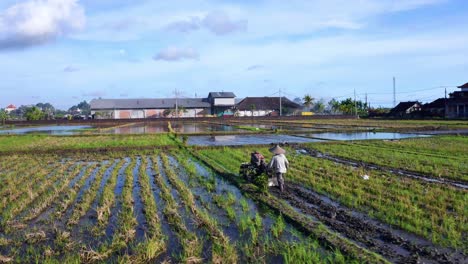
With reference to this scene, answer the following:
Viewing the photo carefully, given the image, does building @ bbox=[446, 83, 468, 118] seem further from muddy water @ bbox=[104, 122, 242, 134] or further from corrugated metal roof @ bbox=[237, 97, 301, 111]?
muddy water @ bbox=[104, 122, 242, 134]

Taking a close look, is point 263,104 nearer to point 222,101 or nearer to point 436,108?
point 222,101

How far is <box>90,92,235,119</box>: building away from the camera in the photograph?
7184 centimetres

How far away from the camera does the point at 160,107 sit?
73.5 meters

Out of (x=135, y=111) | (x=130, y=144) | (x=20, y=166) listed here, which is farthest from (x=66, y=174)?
(x=135, y=111)

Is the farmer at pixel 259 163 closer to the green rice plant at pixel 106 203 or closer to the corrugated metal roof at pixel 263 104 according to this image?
the green rice plant at pixel 106 203

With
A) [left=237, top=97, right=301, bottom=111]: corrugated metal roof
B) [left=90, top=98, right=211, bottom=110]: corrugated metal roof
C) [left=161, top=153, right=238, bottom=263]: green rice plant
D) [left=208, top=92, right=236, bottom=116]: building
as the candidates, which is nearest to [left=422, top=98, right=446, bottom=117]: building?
[left=237, top=97, right=301, bottom=111]: corrugated metal roof

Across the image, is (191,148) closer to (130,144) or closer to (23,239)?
(130,144)

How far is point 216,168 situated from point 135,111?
6176 cm

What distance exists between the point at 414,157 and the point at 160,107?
62.1m

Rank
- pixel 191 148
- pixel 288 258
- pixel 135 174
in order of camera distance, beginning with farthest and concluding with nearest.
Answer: pixel 191 148, pixel 135 174, pixel 288 258

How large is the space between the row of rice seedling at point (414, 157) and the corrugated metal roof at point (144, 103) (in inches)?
2228

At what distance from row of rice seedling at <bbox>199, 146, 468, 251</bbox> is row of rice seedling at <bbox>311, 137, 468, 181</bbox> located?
1.60 m

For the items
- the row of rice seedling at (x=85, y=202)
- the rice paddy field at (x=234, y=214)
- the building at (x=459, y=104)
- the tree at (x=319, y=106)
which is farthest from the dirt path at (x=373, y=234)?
the tree at (x=319, y=106)

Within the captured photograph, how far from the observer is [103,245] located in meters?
5.63
